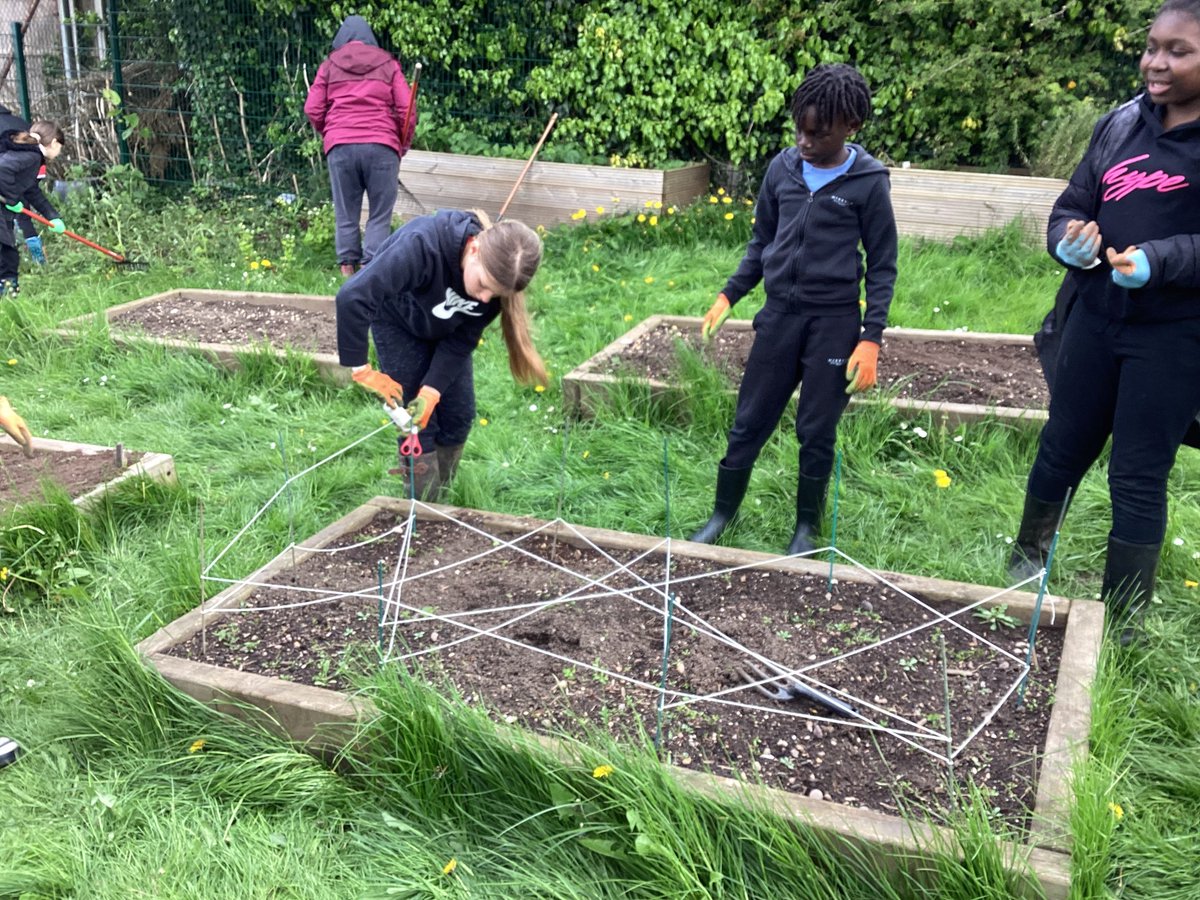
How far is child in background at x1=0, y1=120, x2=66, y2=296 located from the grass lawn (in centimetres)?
136

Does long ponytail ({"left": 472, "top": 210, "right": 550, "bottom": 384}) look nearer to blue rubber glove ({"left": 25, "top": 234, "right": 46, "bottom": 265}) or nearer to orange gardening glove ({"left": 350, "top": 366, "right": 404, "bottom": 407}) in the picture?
orange gardening glove ({"left": 350, "top": 366, "right": 404, "bottom": 407})

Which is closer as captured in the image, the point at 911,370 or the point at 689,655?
the point at 689,655

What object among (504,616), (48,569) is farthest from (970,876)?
(48,569)

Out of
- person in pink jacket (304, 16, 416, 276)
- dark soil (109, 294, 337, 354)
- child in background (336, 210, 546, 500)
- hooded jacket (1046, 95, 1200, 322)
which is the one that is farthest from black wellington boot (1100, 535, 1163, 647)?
person in pink jacket (304, 16, 416, 276)

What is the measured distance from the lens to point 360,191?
261 inches

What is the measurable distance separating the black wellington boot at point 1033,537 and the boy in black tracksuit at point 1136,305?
125mm

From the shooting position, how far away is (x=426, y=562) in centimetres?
301

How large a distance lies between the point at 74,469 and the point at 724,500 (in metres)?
2.31

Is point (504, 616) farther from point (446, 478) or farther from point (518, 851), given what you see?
point (446, 478)

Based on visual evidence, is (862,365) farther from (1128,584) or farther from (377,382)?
(377,382)

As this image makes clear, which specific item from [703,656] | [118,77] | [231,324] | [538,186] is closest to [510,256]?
[703,656]

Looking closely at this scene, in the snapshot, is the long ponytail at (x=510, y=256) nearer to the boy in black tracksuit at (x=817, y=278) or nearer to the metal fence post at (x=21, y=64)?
the boy in black tracksuit at (x=817, y=278)

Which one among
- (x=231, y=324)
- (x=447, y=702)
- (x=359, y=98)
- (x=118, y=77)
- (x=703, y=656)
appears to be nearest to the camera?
(x=447, y=702)

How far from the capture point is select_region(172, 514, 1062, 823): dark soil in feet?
7.06
